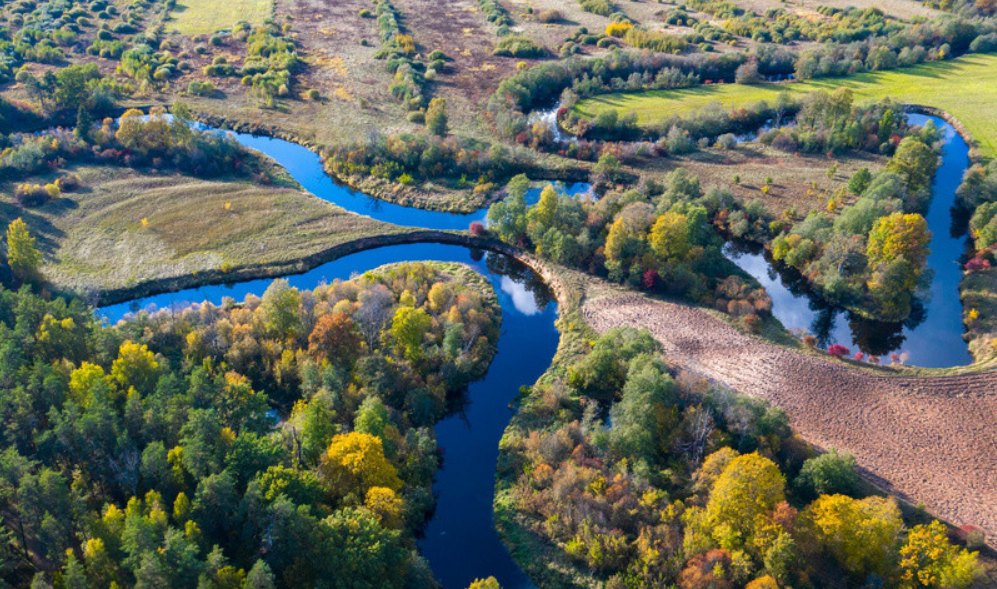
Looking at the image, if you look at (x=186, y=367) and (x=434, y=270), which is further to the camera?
(x=434, y=270)

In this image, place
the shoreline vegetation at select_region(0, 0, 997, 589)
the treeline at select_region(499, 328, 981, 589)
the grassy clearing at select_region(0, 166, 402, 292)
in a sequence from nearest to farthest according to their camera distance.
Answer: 1. the treeline at select_region(499, 328, 981, 589)
2. the shoreline vegetation at select_region(0, 0, 997, 589)
3. the grassy clearing at select_region(0, 166, 402, 292)

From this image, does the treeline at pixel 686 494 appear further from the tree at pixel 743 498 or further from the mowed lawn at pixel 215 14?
the mowed lawn at pixel 215 14

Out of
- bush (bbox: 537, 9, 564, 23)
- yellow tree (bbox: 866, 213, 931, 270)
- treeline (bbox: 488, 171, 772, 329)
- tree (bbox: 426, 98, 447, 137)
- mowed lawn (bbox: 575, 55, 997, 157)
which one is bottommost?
treeline (bbox: 488, 171, 772, 329)

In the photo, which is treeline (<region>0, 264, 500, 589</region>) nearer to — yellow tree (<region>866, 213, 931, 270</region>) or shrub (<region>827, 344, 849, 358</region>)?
shrub (<region>827, 344, 849, 358</region>)

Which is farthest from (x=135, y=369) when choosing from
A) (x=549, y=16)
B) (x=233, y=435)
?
(x=549, y=16)

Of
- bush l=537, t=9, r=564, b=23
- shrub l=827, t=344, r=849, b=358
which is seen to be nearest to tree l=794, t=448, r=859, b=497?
shrub l=827, t=344, r=849, b=358

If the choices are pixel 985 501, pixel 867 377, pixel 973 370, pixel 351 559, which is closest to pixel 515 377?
pixel 351 559

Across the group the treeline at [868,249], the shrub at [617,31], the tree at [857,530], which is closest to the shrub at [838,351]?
the treeline at [868,249]

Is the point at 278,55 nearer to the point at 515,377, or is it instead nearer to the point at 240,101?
the point at 240,101
